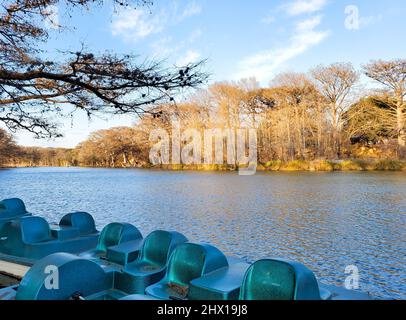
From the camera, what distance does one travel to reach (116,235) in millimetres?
4684

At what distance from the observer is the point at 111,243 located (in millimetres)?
4695

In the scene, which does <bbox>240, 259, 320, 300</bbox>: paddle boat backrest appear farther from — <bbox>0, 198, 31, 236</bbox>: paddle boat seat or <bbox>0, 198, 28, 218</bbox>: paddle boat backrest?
<bbox>0, 198, 28, 218</bbox>: paddle boat backrest

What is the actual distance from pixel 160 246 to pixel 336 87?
126ft

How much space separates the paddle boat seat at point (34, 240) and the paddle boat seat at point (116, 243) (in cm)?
70

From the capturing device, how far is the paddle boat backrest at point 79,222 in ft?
18.8

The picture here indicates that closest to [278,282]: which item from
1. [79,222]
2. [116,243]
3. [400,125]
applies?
[116,243]

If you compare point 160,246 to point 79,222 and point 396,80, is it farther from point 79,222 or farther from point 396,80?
point 396,80

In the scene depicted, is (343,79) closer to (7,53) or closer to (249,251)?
(249,251)

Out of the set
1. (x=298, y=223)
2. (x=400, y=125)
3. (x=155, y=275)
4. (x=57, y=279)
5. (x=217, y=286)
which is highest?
(x=400, y=125)

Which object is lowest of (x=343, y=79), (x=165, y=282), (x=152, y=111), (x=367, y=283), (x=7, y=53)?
(x=367, y=283)

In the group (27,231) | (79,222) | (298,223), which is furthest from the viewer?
(298,223)
